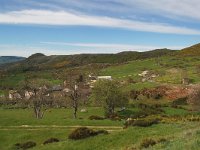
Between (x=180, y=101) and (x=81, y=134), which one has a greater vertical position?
(x=81, y=134)

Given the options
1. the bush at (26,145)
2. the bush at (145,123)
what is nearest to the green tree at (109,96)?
the bush at (26,145)

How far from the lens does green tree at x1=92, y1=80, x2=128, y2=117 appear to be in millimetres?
93812

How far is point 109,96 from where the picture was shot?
93.6 metres

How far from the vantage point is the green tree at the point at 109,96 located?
93.8 metres

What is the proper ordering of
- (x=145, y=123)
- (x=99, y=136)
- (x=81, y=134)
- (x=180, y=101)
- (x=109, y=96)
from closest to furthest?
(x=99, y=136) < (x=81, y=134) < (x=145, y=123) < (x=109, y=96) < (x=180, y=101)

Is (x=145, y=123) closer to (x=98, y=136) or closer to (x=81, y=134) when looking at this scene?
(x=98, y=136)

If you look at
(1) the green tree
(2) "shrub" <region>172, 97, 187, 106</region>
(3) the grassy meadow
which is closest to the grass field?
(3) the grassy meadow

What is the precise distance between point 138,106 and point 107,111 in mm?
14916

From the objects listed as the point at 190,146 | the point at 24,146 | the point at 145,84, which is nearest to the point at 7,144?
the point at 24,146

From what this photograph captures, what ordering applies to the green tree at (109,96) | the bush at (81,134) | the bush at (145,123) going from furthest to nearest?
1. the green tree at (109,96)
2. the bush at (145,123)
3. the bush at (81,134)

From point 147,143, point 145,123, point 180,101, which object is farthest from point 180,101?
point 147,143

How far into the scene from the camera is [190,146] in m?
24.0

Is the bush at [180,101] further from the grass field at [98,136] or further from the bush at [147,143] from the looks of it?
the bush at [147,143]

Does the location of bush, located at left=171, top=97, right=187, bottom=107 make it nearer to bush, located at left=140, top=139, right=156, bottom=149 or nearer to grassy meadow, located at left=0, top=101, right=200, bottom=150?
grassy meadow, located at left=0, top=101, right=200, bottom=150
